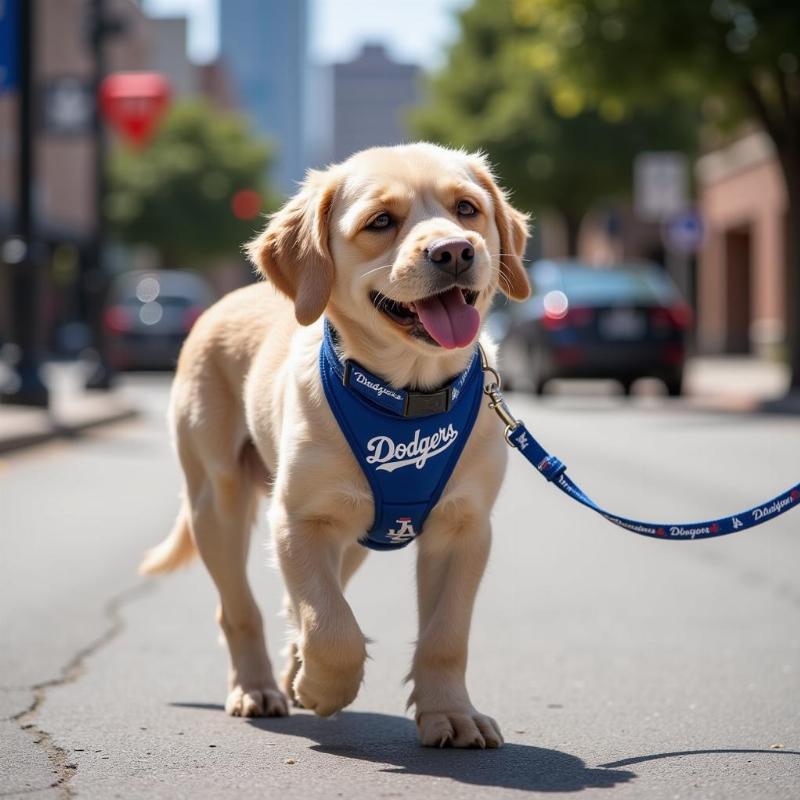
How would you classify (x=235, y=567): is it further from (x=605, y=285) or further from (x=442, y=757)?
(x=605, y=285)

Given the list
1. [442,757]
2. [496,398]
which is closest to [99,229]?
[496,398]

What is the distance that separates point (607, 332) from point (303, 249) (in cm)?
1536

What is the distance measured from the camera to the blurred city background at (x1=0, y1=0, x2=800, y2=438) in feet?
62.8

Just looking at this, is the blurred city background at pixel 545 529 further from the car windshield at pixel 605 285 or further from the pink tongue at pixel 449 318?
the pink tongue at pixel 449 318

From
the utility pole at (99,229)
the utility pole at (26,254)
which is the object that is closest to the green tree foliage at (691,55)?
the utility pole at (99,229)

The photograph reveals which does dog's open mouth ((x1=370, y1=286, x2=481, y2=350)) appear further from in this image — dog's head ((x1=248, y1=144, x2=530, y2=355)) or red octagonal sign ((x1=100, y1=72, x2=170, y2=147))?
red octagonal sign ((x1=100, y1=72, x2=170, y2=147))

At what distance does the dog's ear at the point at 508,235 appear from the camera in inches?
179

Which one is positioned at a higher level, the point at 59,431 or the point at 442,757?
the point at 442,757

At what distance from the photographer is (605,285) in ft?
65.9

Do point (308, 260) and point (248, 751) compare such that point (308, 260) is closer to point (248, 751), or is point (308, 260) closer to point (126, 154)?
point (248, 751)

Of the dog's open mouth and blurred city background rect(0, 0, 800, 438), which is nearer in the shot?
the dog's open mouth

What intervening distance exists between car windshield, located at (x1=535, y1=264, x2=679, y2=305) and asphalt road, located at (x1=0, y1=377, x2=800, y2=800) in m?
8.74

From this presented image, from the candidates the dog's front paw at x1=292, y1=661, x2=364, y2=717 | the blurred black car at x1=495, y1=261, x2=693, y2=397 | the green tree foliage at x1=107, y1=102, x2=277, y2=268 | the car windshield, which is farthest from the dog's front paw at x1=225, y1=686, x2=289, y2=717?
the green tree foliage at x1=107, y1=102, x2=277, y2=268

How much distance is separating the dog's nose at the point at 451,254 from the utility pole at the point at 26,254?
12462 mm
